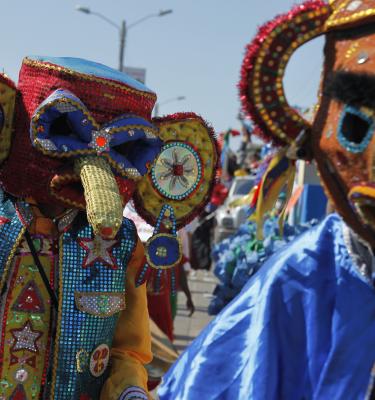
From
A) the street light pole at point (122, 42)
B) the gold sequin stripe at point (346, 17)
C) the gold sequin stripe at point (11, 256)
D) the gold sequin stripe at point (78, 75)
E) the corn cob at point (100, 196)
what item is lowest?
the gold sequin stripe at point (11, 256)

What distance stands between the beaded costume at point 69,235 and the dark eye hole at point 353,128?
1.91ft

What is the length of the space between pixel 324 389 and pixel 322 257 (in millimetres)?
406

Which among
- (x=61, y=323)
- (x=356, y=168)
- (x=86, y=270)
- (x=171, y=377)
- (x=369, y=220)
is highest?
(x=356, y=168)

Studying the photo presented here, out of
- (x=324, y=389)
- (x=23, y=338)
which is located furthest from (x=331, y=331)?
(x=23, y=338)

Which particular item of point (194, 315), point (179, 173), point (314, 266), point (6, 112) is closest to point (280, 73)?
point (179, 173)

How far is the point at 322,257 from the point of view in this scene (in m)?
2.43

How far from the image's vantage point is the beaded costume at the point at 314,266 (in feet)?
7.41

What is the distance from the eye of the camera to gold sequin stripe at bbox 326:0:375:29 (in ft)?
7.61

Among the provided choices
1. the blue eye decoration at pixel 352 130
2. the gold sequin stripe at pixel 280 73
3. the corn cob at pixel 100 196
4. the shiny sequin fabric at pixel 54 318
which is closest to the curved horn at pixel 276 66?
the gold sequin stripe at pixel 280 73

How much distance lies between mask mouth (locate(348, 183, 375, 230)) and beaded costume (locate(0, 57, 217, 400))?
60 cm

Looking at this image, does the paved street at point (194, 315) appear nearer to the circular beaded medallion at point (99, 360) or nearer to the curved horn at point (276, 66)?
the circular beaded medallion at point (99, 360)

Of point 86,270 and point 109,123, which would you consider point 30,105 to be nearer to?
point 109,123

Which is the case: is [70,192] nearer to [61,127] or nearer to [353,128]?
[61,127]

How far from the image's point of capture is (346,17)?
7.81 ft
